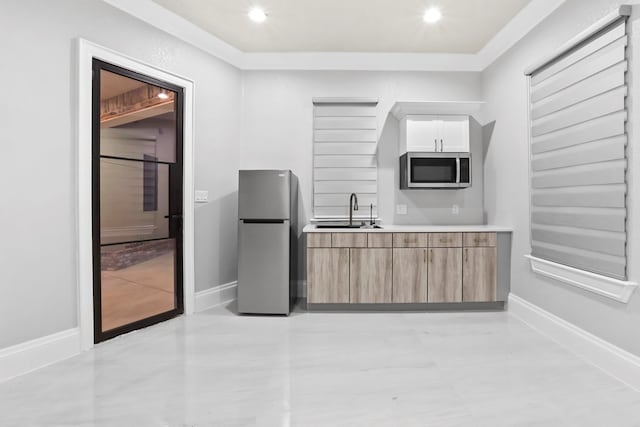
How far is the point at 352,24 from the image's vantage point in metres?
3.30

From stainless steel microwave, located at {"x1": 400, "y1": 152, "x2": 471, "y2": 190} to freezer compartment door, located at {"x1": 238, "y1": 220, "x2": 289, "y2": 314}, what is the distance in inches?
60.8

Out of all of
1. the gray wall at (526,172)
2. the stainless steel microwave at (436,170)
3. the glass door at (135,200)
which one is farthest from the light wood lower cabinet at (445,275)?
the glass door at (135,200)

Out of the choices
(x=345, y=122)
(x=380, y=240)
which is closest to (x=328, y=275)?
(x=380, y=240)

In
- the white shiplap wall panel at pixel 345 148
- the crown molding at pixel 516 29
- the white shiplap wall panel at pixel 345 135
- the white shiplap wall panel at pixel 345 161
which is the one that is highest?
the crown molding at pixel 516 29

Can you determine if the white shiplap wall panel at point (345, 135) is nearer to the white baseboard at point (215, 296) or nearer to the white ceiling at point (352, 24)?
the white ceiling at point (352, 24)

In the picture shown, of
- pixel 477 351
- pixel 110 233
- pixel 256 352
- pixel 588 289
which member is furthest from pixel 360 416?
pixel 110 233

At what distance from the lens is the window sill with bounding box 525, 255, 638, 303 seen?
2.09 metres

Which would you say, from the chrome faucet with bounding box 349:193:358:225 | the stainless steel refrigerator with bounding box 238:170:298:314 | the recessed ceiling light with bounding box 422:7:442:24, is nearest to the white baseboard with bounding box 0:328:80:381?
the stainless steel refrigerator with bounding box 238:170:298:314

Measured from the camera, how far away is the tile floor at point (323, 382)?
1.74m

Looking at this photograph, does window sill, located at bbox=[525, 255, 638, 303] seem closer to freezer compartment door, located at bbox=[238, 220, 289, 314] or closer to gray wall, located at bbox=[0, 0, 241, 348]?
freezer compartment door, located at bbox=[238, 220, 289, 314]

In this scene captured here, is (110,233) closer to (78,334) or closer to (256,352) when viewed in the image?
(78,334)

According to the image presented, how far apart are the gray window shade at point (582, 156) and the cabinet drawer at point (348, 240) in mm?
1565

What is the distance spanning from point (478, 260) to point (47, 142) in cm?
386

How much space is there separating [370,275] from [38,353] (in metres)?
2.73
